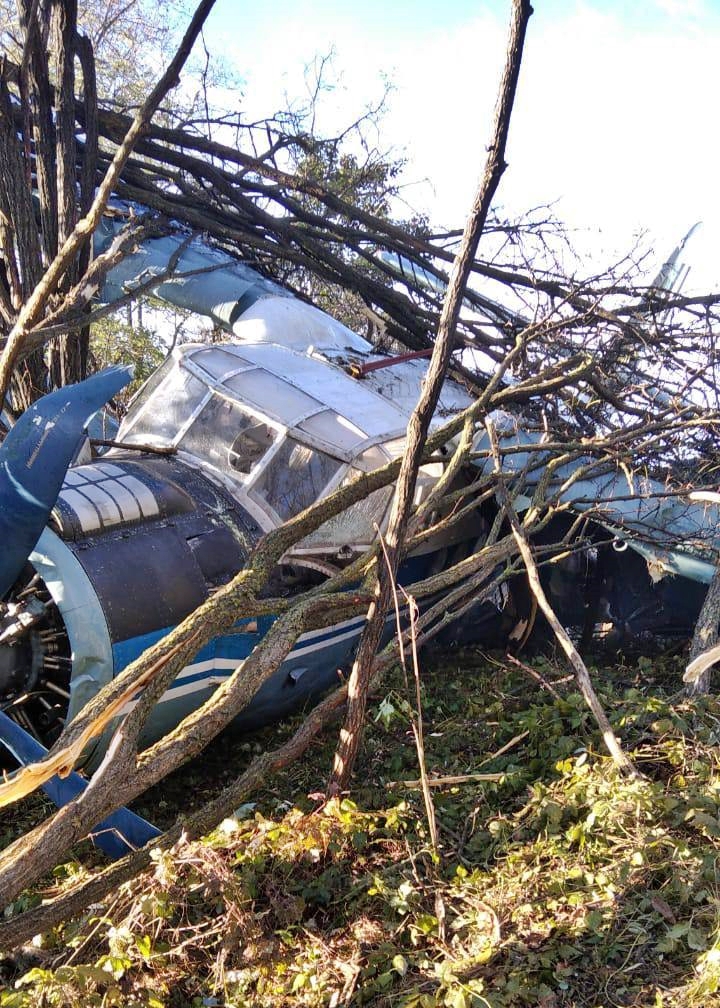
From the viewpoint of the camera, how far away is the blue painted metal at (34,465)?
495cm

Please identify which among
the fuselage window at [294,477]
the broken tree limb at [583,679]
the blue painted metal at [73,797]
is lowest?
the blue painted metal at [73,797]

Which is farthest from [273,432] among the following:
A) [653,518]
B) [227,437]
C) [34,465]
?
[653,518]

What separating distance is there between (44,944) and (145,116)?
19.0 ft

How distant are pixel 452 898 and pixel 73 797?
2096 mm

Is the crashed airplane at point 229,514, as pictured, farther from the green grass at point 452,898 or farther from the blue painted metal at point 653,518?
the green grass at point 452,898

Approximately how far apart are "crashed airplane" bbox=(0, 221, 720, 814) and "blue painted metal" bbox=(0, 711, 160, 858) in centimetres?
6

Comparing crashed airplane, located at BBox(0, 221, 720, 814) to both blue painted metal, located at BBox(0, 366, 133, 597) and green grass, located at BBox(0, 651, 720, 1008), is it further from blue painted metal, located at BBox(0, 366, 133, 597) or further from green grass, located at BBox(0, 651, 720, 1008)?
green grass, located at BBox(0, 651, 720, 1008)

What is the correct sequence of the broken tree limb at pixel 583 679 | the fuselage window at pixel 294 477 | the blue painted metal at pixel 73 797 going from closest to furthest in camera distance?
1. the blue painted metal at pixel 73 797
2. the broken tree limb at pixel 583 679
3. the fuselage window at pixel 294 477

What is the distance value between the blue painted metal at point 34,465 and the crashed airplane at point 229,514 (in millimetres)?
11

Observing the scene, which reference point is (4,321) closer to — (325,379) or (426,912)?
(325,379)

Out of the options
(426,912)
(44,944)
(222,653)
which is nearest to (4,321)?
(222,653)

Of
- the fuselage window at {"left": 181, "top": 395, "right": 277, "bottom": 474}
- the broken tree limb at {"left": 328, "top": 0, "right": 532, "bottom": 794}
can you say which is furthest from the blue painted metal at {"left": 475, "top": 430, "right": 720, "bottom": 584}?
the broken tree limb at {"left": 328, "top": 0, "right": 532, "bottom": 794}

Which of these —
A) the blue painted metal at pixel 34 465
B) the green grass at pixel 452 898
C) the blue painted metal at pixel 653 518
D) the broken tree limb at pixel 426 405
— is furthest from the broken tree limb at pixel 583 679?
the blue painted metal at pixel 34 465

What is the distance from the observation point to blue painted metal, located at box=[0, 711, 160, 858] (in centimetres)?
457
